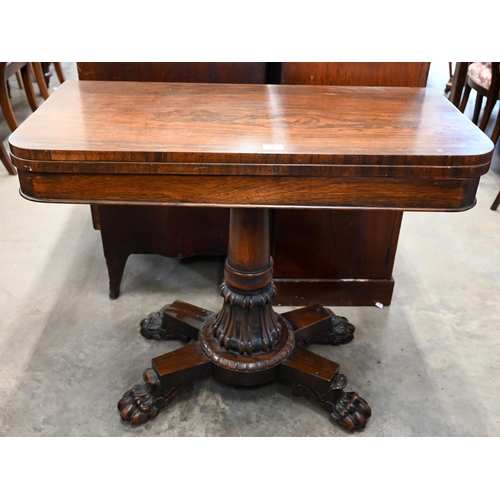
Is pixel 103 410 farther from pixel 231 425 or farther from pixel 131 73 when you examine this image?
pixel 131 73

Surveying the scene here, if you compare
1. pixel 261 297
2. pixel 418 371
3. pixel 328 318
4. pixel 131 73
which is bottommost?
pixel 418 371

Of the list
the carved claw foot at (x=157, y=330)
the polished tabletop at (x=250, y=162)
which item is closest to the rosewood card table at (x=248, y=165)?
the polished tabletop at (x=250, y=162)

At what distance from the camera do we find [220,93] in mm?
1477

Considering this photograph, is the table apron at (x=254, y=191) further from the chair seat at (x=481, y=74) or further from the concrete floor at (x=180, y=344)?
the chair seat at (x=481, y=74)

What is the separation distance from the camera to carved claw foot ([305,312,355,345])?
180 cm

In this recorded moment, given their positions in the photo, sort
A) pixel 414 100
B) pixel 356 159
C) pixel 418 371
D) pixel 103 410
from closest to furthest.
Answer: pixel 356 159
pixel 414 100
pixel 103 410
pixel 418 371

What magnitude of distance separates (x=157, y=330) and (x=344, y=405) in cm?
67

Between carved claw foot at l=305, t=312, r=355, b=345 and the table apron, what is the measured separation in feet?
2.49

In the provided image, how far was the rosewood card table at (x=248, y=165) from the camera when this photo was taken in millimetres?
1087

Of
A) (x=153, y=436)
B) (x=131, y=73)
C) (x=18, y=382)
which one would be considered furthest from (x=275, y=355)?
(x=131, y=73)

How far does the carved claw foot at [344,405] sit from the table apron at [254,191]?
24.3 inches

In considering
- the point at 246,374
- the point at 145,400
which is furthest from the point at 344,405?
the point at 145,400

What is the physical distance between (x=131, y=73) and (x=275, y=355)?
3.34 ft

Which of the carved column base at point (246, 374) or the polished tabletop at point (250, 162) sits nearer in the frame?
the polished tabletop at point (250, 162)
